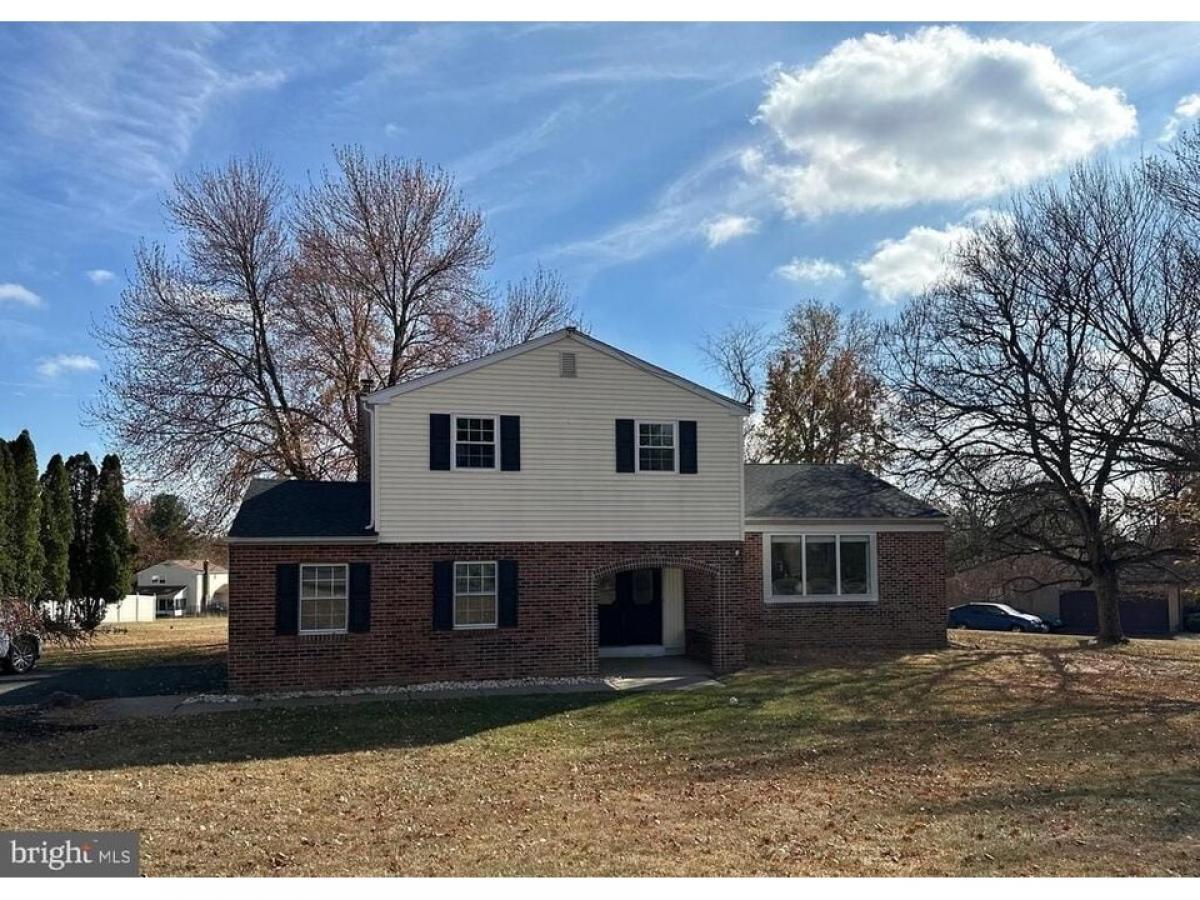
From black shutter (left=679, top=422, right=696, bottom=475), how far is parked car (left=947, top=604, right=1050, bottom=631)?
25.7 m

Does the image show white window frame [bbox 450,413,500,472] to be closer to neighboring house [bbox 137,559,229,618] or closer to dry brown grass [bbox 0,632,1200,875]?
dry brown grass [bbox 0,632,1200,875]

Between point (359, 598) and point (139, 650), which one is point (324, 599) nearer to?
point (359, 598)

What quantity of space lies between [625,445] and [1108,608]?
14.5 m

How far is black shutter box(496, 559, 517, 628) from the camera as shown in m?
17.0

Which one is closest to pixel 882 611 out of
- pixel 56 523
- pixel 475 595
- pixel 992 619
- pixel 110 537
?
pixel 475 595

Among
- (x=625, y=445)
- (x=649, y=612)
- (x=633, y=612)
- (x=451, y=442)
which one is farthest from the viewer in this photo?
(x=649, y=612)

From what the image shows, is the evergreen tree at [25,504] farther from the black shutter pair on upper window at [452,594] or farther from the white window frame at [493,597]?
the white window frame at [493,597]

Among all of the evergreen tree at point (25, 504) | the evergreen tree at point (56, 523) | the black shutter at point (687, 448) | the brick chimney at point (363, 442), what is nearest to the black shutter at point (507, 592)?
the black shutter at point (687, 448)

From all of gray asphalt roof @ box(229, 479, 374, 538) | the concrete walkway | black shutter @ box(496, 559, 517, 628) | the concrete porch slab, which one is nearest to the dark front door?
the concrete porch slab

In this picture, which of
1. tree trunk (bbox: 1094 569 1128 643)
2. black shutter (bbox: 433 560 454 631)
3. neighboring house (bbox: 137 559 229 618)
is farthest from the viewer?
neighboring house (bbox: 137 559 229 618)

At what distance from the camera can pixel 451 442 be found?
16.9 metres

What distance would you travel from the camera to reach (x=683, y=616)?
65.7 feet

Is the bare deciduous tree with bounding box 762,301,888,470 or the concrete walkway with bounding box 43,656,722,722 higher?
the bare deciduous tree with bounding box 762,301,888,470

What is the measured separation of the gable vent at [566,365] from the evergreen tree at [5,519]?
9.53 metres
